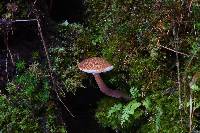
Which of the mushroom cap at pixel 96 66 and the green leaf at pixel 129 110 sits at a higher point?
the mushroom cap at pixel 96 66

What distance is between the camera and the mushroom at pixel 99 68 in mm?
3363

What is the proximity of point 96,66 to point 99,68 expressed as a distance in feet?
0.13

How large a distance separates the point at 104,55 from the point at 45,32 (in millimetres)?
856

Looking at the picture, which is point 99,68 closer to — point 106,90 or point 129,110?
point 106,90

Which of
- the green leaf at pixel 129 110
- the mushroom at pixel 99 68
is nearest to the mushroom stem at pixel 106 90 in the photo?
the mushroom at pixel 99 68

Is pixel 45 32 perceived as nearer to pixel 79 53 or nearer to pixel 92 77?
pixel 79 53

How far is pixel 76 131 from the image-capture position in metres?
3.84

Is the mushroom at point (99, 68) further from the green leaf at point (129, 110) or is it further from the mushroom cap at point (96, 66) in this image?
the green leaf at point (129, 110)

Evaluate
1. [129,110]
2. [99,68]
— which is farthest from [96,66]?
[129,110]

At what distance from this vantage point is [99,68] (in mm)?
3357

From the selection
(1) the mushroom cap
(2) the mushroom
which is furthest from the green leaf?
(1) the mushroom cap

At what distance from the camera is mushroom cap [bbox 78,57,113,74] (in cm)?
336

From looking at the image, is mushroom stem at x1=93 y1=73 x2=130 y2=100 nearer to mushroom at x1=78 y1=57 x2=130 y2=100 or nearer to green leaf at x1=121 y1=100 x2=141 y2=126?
mushroom at x1=78 y1=57 x2=130 y2=100

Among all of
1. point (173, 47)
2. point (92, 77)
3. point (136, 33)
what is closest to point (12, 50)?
point (92, 77)
